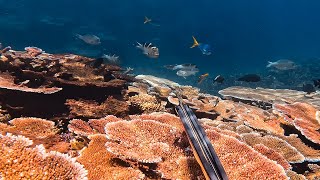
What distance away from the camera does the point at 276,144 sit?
3971 mm

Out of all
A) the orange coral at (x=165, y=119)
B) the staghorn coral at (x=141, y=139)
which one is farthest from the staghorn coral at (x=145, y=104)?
the staghorn coral at (x=141, y=139)

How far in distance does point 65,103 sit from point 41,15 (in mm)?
49484

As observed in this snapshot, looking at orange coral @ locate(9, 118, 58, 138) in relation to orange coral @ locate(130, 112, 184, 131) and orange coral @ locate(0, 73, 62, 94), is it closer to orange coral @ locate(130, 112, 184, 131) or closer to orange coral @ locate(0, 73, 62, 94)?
orange coral @ locate(0, 73, 62, 94)

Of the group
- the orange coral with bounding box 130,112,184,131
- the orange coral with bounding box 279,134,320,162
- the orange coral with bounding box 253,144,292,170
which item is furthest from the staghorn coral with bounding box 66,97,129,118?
the orange coral with bounding box 279,134,320,162

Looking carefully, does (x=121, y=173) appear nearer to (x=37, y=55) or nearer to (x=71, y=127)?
(x=71, y=127)

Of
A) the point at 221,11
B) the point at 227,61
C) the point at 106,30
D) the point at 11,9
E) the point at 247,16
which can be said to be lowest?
the point at 11,9

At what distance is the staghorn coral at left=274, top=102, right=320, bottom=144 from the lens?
14.7 ft

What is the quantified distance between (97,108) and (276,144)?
2790 millimetres

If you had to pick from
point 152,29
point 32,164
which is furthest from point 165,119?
point 152,29

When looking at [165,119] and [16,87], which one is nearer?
[165,119]

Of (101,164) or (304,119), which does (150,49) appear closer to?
(304,119)

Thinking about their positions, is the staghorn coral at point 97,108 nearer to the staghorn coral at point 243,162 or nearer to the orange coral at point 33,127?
the orange coral at point 33,127

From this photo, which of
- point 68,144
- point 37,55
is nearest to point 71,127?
point 68,144

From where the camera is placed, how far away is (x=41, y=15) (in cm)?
4844
